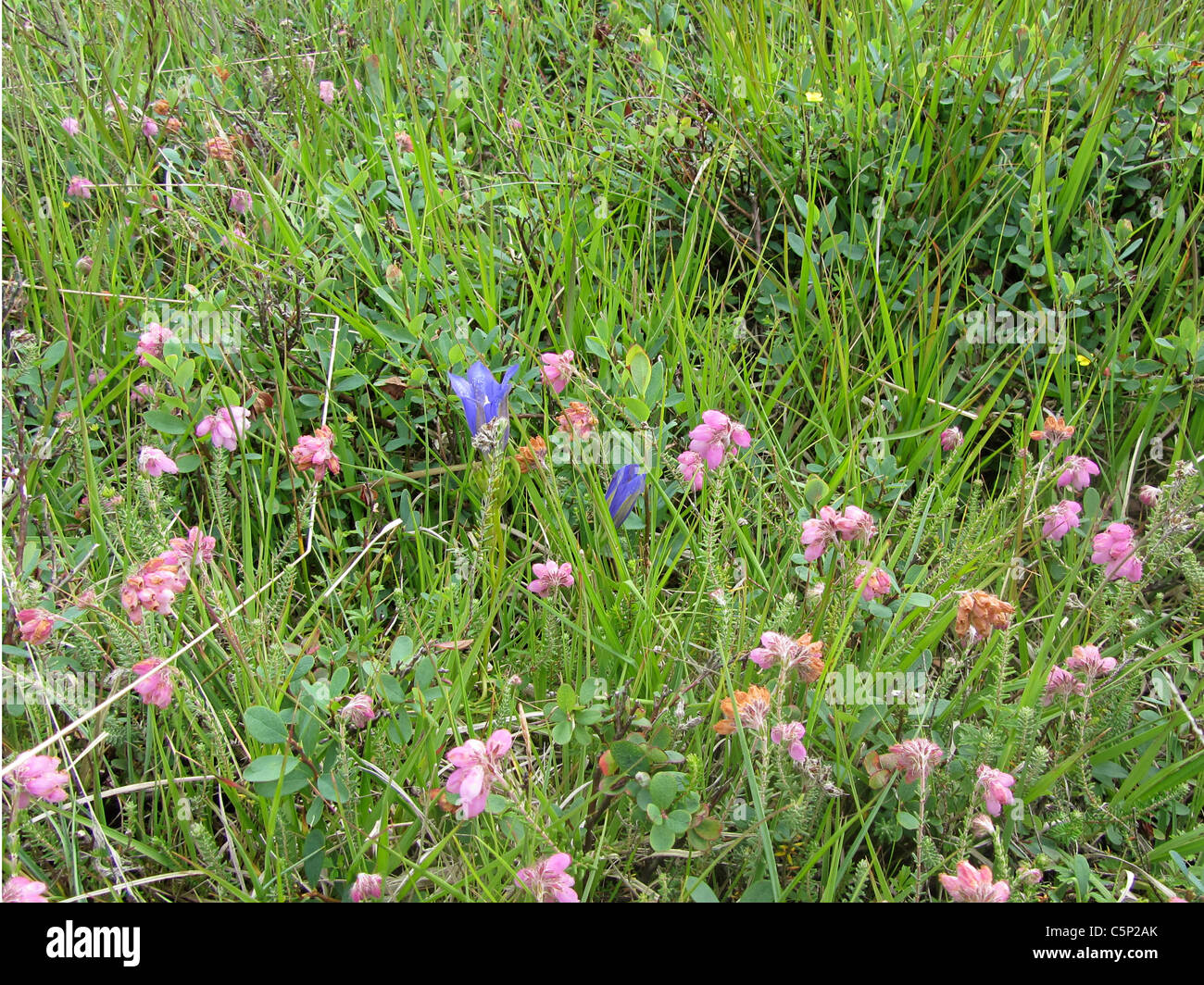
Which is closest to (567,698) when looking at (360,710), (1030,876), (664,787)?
(664,787)

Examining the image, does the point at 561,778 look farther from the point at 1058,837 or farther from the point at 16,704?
the point at 16,704

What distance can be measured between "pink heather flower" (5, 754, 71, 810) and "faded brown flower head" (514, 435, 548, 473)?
2.73 feet

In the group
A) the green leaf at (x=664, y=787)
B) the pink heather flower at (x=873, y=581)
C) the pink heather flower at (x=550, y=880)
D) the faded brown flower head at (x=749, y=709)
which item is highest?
the pink heather flower at (x=873, y=581)

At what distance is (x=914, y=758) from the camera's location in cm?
120

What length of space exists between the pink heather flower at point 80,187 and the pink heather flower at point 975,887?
2.42 meters

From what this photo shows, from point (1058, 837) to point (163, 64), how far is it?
339cm

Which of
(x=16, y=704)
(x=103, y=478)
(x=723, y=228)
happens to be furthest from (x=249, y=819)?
(x=723, y=228)

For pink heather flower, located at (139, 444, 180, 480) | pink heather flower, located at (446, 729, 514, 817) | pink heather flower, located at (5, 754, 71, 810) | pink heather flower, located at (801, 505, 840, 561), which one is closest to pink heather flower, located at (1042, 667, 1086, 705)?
pink heather flower, located at (801, 505, 840, 561)

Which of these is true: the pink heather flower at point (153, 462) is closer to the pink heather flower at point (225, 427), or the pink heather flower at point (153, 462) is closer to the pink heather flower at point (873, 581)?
the pink heather flower at point (225, 427)

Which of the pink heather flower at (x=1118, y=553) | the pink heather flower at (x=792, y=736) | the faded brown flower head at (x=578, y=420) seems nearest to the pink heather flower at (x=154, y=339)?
the faded brown flower head at (x=578, y=420)

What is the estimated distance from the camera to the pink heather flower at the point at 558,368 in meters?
1.72

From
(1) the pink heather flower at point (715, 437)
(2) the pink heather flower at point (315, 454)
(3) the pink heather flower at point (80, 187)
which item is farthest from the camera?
(3) the pink heather flower at point (80, 187)

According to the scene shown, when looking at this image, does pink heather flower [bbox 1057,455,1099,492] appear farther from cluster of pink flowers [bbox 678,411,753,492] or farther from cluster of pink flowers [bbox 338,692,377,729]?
cluster of pink flowers [bbox 338,692,377,729]

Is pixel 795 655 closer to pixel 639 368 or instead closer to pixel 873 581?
pixel 873 581
